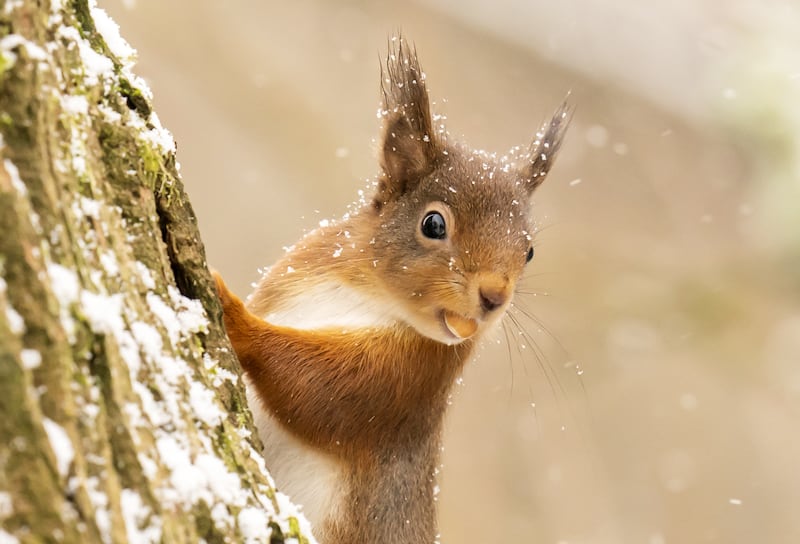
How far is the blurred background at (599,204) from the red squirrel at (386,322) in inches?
138

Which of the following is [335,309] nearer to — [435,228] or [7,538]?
[435,228]

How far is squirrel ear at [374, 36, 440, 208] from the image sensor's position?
164cm

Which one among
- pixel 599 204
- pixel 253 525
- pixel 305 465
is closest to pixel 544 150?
pixel 305 465

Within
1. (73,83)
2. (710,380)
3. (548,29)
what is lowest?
(73,83)

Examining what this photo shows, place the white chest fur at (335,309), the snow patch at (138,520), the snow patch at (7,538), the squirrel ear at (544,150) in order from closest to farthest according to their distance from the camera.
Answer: the snow patch at (7,538) < the snow patch at (138,520) < the white chest fur at (335,309) < the squirrel ear at (544,150)

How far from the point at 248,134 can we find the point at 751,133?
3.25m

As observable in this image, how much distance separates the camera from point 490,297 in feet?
4.99

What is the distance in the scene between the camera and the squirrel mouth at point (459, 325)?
60.2 inches

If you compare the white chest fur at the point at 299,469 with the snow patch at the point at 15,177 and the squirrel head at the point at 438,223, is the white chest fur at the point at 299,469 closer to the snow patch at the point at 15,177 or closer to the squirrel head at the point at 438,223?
the squirrel head at the point at 438,223

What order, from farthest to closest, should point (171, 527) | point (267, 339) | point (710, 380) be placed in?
1. point (710, 380)
2. point (267, 339)
3. point (171, 527)

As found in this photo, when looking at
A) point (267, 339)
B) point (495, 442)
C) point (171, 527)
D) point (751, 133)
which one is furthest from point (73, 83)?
point (751, 133)

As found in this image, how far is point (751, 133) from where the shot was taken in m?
5.77

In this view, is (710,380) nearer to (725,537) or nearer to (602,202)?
(725,537)

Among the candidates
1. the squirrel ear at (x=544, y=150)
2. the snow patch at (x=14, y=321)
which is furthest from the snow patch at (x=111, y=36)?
the squirrel ear at (x=544, y=150)
